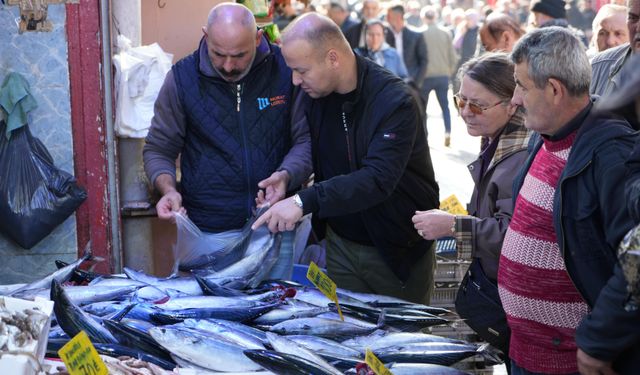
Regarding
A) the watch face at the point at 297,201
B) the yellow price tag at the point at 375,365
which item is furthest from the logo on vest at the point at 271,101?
the yellow price tag at the point at 375,365

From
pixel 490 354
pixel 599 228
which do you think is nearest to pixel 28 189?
pixel 490 354

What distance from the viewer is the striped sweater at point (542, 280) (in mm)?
3385

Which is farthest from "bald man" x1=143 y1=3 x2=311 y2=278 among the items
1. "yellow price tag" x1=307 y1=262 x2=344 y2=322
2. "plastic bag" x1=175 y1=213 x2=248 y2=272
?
"yellow price tag" x1=307 y1=262 x2=344 y2=322

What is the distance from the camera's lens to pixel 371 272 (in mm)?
5004

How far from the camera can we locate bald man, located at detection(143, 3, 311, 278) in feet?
17.3

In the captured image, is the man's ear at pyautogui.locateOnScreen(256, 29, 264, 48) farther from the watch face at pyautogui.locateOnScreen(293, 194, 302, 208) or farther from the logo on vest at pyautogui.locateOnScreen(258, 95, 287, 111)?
the watch face at pyautogui.locateOnScreen(293, 194, 302, 208)

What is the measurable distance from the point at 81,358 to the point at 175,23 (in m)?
4.77

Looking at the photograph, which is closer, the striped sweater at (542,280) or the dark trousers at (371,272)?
the striped sweater at (542,280)

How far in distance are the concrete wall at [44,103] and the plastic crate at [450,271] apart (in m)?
2.28

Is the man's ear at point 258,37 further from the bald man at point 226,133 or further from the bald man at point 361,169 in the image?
the bald man at point 361,169

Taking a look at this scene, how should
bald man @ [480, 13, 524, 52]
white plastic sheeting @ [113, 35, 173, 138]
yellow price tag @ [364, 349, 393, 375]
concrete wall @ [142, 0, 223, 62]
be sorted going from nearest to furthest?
yellow price tag @ [364, 349, 393, 375]
white plastic sheeting @ [113, 35, 173, 138]
concrete wall @ [142, 0, 223, 62]
bald man @ [480, 13, 524, 52]

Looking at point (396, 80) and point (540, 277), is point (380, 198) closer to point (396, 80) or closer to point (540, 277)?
point (396, 80)

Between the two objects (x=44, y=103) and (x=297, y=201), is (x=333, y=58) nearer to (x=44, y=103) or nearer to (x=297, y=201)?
(x=297, y=201)

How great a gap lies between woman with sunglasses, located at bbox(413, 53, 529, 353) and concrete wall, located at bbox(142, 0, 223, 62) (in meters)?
3.61
